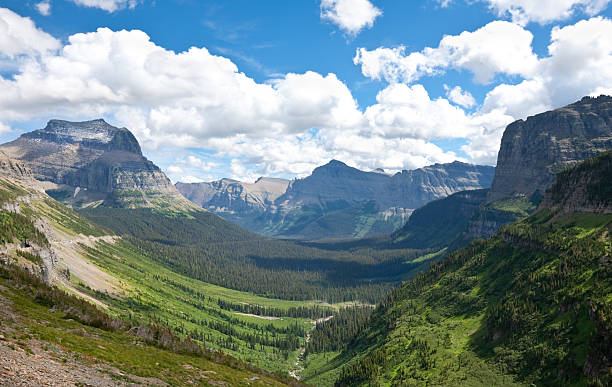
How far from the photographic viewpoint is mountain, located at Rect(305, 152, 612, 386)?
276 feet

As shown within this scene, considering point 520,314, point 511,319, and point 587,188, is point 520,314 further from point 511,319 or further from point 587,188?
point 587,188

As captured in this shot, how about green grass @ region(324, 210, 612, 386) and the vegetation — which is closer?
the vegetation

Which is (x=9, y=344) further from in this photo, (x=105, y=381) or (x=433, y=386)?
(x=433, y=386)

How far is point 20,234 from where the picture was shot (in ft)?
580

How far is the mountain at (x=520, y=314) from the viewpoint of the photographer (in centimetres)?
8425

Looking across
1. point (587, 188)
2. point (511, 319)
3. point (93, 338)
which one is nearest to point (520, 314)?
point (511, 319)

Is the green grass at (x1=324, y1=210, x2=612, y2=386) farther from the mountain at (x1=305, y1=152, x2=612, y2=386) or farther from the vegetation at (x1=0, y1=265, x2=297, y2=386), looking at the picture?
the vegetation at (x1=0, y1=265, x2=297, y2=386)

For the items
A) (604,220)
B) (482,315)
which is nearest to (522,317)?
(482,315)

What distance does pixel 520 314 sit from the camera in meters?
107

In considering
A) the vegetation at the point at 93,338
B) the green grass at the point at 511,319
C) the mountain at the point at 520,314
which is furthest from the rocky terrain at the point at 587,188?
the vegetation at the point at 93,338

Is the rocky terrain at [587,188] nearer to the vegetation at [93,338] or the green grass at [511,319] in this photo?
the green grass at [511,319]

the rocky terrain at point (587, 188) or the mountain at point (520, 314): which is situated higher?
the rocky terrain at point (587, 188)

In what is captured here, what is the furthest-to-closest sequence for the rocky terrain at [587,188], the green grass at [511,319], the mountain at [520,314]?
the rocky terrain at [587,188], the green grass at [511,319], the mountain at [520,314]

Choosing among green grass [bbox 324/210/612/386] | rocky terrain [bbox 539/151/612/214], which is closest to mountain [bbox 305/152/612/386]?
green grass [bbox 324/210/612/386]
